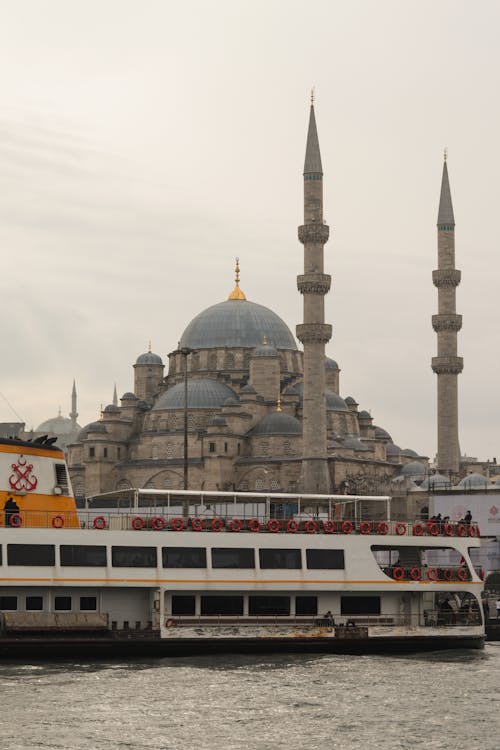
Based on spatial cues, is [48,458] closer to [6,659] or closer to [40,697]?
Answer: [6,659]

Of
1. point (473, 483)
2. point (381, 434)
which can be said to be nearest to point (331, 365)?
point (381, 434)

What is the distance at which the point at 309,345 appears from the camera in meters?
80.4

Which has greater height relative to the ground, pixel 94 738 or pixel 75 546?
pixel 75 546

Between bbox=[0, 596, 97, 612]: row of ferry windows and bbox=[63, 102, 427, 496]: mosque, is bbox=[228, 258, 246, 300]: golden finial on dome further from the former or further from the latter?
bbox=[0, 596, 97, 612]: row of ferry windows

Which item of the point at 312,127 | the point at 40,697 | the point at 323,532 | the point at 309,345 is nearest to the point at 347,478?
the point at 309,345

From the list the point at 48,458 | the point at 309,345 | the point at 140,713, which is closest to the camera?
the point at 140,713

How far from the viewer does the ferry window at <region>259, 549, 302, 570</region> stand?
1299 inches

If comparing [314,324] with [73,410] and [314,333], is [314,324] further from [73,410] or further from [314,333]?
[73,410]

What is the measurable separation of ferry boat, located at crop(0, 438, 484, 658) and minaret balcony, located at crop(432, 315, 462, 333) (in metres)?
53.7

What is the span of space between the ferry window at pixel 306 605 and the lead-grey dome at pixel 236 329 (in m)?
71.1

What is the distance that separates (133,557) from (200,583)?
1.67 meters

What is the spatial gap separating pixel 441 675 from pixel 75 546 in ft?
28.3

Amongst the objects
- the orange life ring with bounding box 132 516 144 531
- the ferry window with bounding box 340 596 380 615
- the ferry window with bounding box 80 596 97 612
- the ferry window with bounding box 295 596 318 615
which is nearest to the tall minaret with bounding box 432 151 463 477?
the ferry window with bounding box 340 596 380 615

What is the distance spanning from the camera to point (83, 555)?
31.7 metres
